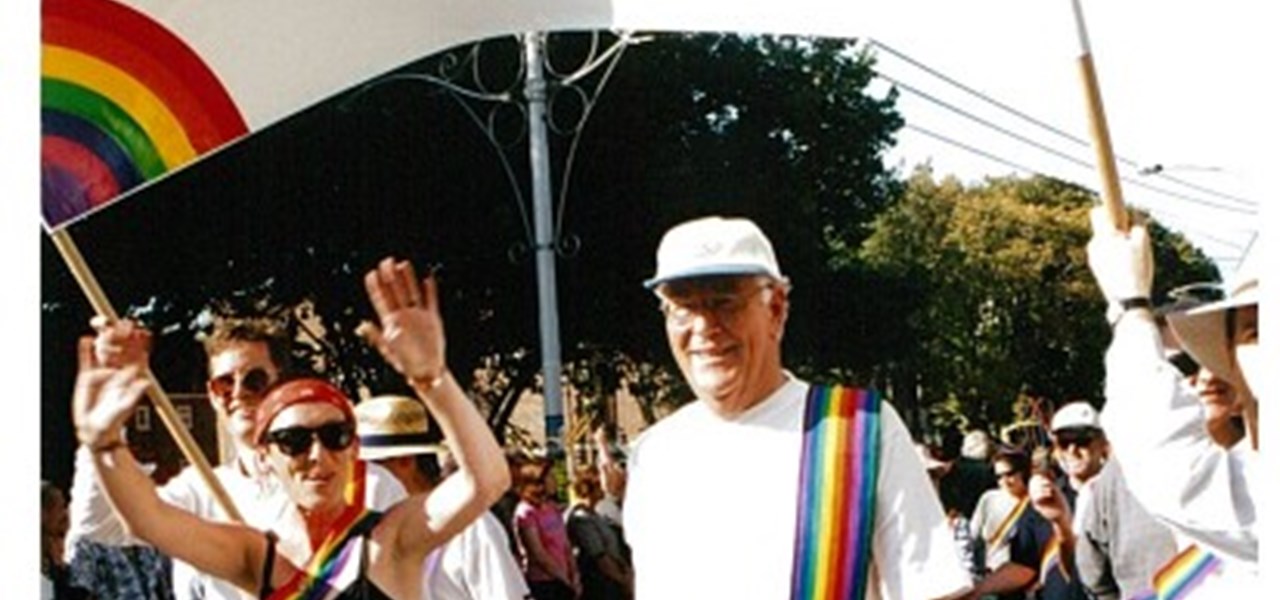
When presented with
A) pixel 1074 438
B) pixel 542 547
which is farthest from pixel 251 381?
pixel 542 547

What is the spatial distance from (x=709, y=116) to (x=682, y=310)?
479 cm

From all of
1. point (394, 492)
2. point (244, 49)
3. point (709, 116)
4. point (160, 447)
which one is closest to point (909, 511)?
point (244, 49)

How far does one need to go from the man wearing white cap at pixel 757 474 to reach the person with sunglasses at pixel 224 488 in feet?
2.36

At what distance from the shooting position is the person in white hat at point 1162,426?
2.40m

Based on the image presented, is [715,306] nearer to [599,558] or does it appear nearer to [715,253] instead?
[715,253]

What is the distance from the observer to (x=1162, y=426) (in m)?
2.40

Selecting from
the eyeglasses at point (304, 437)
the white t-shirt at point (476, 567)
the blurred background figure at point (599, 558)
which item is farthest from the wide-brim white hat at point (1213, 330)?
the blurred background figure at point (599, 558)

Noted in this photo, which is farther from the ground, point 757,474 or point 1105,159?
point 1105,159

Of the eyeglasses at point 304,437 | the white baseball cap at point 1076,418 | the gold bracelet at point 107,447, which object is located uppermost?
the white baseball cap at point 1076,418

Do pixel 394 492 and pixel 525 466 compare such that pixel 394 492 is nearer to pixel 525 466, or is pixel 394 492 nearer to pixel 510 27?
pixel 510 27

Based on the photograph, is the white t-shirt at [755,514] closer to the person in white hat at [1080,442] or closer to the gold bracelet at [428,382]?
the gold bracelet at [428,382]

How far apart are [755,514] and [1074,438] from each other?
3.71 m

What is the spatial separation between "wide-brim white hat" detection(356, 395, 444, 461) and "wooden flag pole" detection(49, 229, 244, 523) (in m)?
1.48

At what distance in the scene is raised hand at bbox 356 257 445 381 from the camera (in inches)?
121
